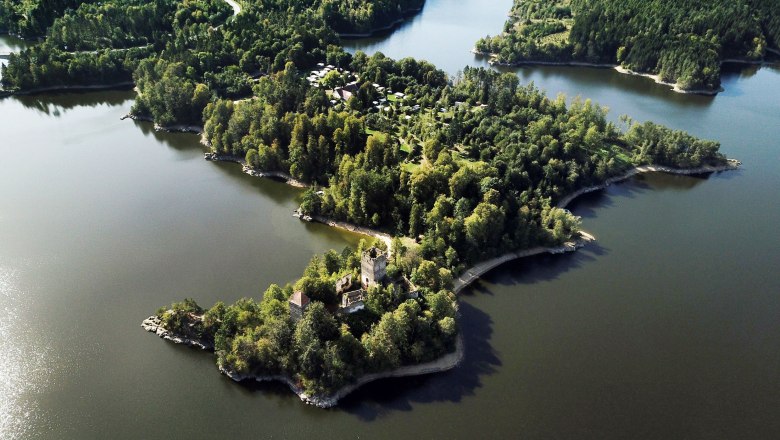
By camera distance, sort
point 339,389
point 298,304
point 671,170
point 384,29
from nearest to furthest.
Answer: point 339,389, point 298,304, point 671,170, point 384,29

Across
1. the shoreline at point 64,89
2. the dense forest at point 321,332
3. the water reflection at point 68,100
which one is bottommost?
the dense forest at point 321,332

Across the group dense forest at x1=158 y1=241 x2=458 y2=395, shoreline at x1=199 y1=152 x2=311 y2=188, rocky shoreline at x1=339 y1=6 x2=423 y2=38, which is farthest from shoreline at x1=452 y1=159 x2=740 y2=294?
rocky shoreline at x1=339 y1=6 x2=423 y2=38

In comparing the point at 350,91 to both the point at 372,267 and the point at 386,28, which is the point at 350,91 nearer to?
the point at 372,267

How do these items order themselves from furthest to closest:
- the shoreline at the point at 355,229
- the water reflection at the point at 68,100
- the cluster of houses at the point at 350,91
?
the water reflection at the point at 68,100, the cluster of houses at the point at 350,91, the shoreline at the point at 355,229

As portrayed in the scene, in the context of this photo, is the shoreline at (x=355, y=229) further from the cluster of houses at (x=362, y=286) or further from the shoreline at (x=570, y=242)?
the cluster of houses at (x=362, y=286)

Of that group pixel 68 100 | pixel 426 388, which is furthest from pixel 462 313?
pixel 68 100

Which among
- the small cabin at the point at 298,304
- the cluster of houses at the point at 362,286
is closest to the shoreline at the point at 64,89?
the cluster of houses at the point at 362,286
